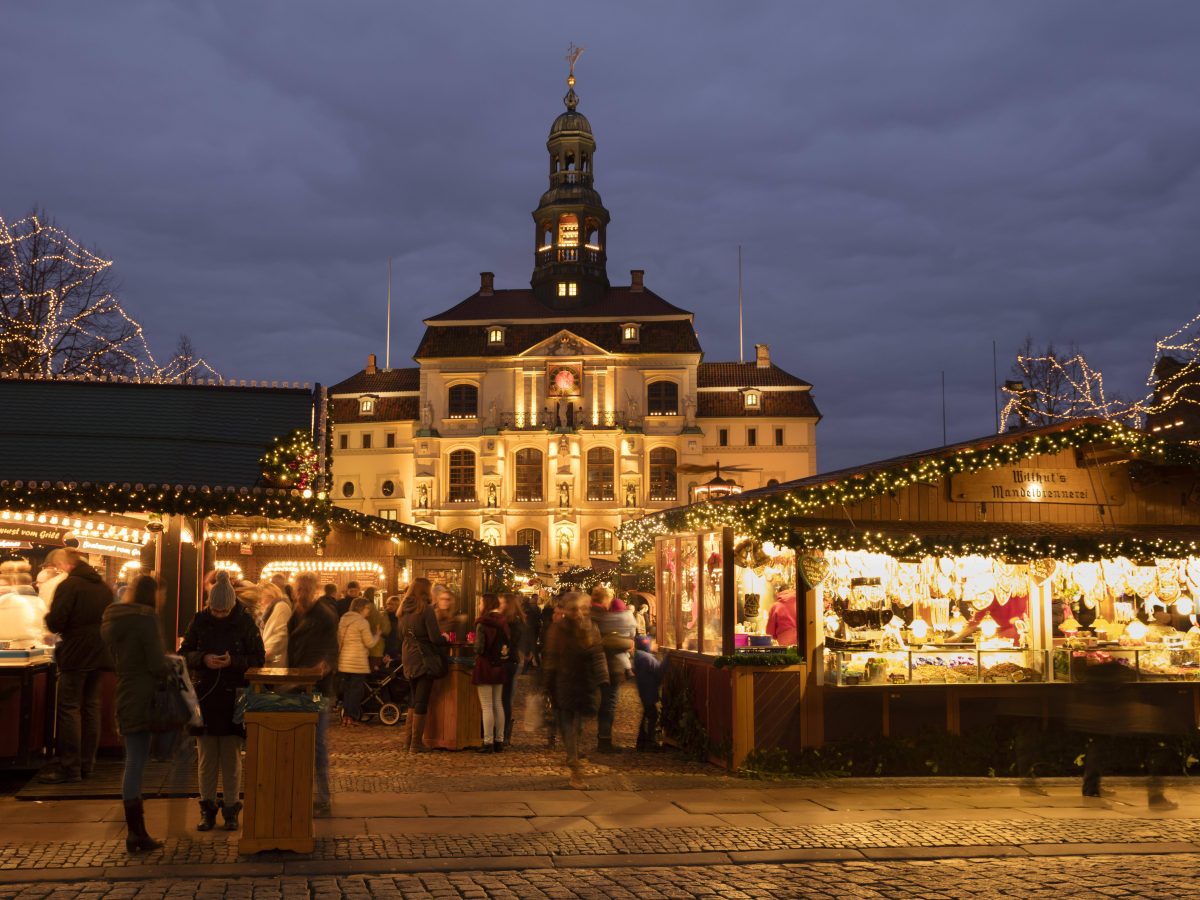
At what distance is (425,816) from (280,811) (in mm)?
1524

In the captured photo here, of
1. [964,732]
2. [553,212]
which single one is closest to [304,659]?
[964,732]

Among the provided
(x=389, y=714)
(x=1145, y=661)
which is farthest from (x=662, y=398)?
(x=1145, y=661)

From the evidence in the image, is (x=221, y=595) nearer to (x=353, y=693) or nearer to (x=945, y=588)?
(x=353, y=693)

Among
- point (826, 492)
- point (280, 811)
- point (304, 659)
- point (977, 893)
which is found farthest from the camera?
point (826, 492)

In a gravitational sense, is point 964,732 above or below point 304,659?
below

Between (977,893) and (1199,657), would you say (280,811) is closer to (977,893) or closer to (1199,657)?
(977,893)

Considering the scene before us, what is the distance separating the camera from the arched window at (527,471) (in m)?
69.1

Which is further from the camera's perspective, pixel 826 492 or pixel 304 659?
pixel 826 492

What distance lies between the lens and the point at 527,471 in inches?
2726

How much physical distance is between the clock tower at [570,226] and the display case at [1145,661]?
60444mm

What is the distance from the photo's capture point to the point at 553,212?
236 feet

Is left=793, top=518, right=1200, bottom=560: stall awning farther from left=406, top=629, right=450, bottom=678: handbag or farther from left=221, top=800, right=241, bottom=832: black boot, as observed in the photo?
left=221, top=800, right=241, bottom=832: black boot

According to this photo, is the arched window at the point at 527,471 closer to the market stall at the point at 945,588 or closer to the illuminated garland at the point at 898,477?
the market stall at the point at 945,588

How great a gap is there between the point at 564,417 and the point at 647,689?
55.6 meters
